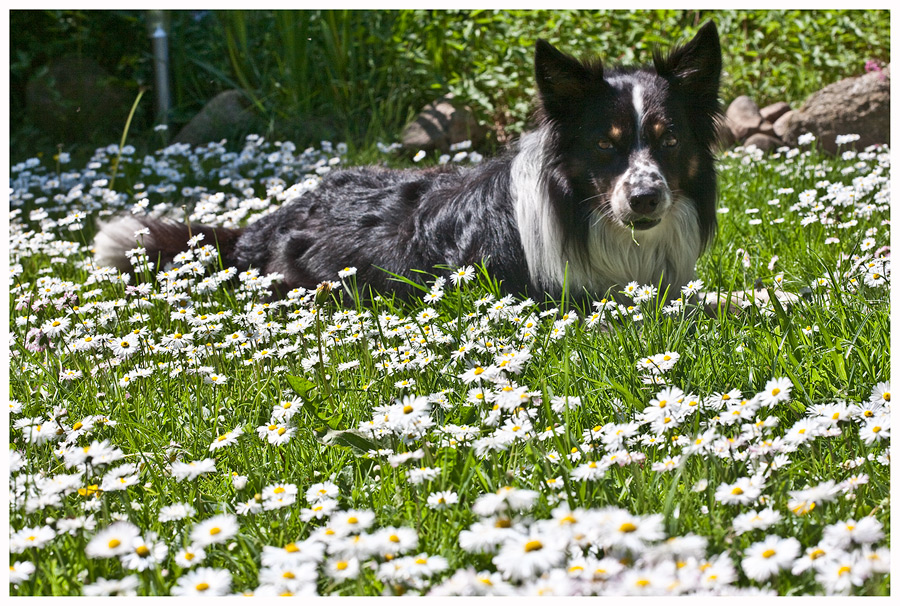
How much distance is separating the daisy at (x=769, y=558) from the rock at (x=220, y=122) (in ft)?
22.0

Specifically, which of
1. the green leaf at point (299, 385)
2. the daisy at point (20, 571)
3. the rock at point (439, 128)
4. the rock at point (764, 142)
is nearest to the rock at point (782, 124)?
the rock at point (764, 142)

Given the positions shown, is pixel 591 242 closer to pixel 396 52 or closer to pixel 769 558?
pixel 769 558

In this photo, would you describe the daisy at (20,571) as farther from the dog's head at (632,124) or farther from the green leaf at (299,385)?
the dog's head at (632,124)

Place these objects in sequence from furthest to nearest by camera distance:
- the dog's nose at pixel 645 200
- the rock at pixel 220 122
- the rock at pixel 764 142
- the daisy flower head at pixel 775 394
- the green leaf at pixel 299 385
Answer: the rock at pixel 220 122, the rock at pixel 764 142, the dog's nose at pixel 645 200, the green leaf at pixel 299 385, the daisy flower head at pixel 775 394

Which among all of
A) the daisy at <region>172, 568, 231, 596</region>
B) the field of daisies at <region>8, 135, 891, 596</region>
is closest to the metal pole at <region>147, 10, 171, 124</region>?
the field of daisies at <region>8, 135, 891, 596</region>

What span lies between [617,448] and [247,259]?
2817 mm

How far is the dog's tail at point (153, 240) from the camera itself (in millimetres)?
4301

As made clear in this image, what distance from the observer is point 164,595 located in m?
1.62

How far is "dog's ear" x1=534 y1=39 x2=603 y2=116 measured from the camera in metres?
3.37

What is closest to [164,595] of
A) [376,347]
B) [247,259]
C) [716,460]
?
[716,460]

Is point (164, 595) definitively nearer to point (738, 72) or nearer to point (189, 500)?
point (189, 500)

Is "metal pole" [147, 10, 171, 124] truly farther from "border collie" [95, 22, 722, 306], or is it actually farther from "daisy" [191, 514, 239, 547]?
"daisy" [191, 514, 239, 547]

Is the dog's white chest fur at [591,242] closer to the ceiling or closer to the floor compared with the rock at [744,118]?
closer to the floor

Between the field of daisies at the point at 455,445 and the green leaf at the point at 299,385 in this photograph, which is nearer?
the field of daisies at the point at 455,445
